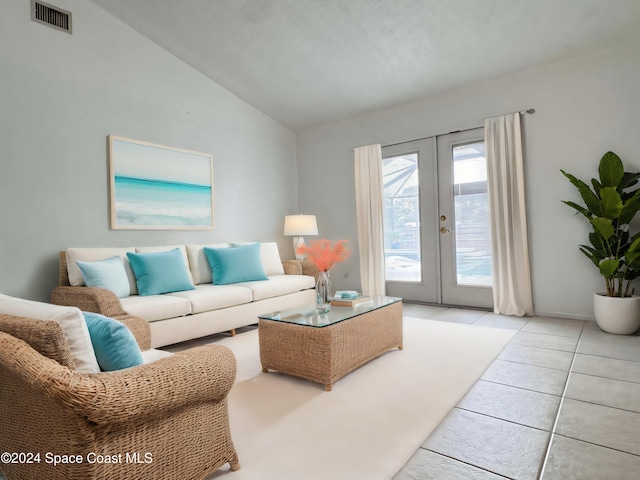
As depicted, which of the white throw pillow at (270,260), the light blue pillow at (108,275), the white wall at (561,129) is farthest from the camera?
the white throw pillow at (270,260)

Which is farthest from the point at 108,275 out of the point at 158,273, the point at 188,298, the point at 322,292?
the point at 322,292

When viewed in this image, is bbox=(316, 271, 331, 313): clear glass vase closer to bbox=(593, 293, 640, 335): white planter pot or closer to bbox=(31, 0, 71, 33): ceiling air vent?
bbox=(593, 293, 640, 335): white planter pot

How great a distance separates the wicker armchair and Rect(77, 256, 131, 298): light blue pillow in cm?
181

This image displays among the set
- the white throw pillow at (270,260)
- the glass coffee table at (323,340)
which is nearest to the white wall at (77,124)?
the white throw pillow at (270,260)

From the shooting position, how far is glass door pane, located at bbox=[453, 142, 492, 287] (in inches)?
173

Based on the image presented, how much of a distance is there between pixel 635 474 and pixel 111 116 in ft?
15.0

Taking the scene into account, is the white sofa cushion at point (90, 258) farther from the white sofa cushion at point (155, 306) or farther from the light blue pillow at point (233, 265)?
the light blue pillow at point (233, 265)

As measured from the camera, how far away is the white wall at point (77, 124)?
10.6 ft

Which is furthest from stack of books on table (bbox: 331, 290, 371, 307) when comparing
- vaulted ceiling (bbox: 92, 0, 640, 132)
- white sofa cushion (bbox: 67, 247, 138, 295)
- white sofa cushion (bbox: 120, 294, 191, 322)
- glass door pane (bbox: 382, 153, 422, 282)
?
vaulted ceiling (bbox: 92, 0, 640, 132)

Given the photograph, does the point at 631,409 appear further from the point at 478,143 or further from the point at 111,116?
the point at 111,116

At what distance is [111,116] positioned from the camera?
3863mm

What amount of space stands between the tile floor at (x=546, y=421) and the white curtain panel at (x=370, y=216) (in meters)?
2.35

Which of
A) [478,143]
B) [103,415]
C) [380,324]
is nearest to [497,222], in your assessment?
[478,143]

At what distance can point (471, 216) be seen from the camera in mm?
4488
